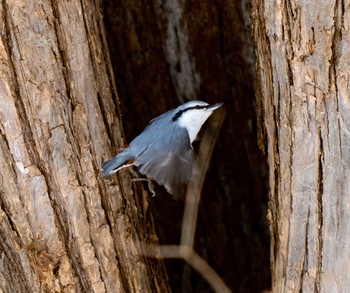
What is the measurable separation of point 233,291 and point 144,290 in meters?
0.90

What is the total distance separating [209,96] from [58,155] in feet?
3.09

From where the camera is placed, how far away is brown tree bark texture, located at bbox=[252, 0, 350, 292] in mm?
1488

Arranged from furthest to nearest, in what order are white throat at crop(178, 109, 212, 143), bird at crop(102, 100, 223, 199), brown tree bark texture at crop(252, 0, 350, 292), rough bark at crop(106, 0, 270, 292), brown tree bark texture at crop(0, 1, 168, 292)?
rough bark at crop(106, 0, 270, 292) < white throat at crop(178, 109, 212, 143) < bird at crop(102, 100, 223, 199) < brown tree bark texture at crop(0, 1, 168, 292) < brown tree bark texture at crop(252, 0, 350, 292)

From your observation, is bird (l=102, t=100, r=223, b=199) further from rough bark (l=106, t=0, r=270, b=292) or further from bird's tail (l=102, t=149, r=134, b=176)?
rough bark (l=106, t=0, r=270, b=292)

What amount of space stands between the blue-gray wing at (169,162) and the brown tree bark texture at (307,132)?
31cm

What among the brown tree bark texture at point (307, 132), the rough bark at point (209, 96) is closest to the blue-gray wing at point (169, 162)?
the brown tree bark texture at point (307, 132)

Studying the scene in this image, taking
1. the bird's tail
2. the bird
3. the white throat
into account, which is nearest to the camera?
the bird's tail

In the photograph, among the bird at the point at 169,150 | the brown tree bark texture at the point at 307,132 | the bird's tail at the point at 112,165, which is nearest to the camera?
the brown tree bark texture at the point at 307,132

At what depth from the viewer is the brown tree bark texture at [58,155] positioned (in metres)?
1.62

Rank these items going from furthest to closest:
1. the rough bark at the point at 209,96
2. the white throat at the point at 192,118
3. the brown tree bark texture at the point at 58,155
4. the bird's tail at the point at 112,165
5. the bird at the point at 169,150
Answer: the rough bark at the point at 209,96, the white throat at the point at 192,118, the bird at the point at 169,150, the bird's tail at the point at 112,165, the brown tree bark texture at the point at 58,155

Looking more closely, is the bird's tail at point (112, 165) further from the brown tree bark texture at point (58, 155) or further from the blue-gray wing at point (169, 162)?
the blue-gray wing at point (169, 162)

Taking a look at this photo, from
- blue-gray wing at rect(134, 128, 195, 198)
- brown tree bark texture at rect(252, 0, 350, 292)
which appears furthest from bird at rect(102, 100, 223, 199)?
brown tree bark texture at rect(252, 0, 350, 292)

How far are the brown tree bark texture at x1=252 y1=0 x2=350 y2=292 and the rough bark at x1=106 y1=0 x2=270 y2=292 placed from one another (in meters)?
0.74

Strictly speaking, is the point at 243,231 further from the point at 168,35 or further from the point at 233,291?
the point at 168,35
